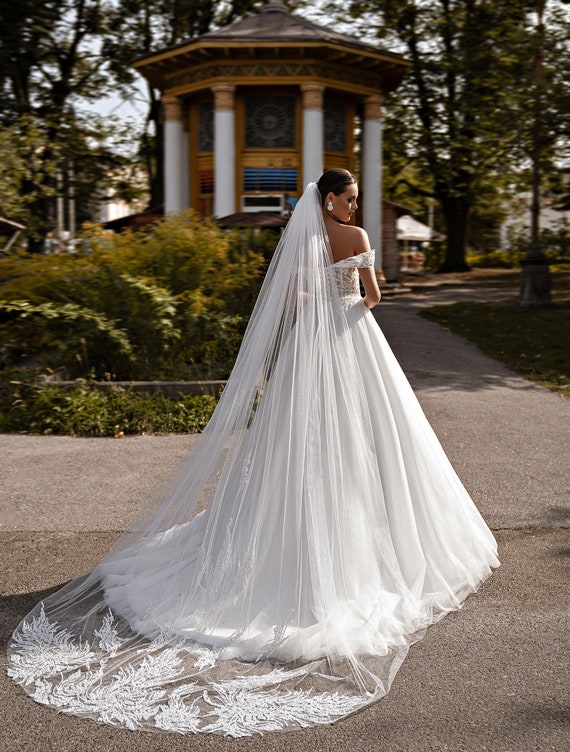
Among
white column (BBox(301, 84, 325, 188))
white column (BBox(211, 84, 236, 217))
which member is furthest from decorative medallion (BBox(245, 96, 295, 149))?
white column (BBox(301, 84, 325, 188))

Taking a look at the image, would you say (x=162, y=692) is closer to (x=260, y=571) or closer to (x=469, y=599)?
(x=260, y=571)

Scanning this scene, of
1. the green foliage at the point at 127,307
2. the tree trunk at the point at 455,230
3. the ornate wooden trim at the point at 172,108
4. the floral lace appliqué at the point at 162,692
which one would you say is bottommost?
the floral lace appliqué at the point at 162,692

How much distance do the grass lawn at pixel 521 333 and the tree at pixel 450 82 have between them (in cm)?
765

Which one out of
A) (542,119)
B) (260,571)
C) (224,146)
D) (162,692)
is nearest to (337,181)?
(260,571)

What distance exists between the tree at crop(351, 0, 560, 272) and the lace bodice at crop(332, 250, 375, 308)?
2129 centimetres

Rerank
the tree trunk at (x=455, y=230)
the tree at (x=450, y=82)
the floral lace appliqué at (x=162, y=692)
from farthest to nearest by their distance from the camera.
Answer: the tree trunk at (x=455, y=230)
the tree at (x=450, y=82)
the floral lace appliqué at (x=162, y=692)

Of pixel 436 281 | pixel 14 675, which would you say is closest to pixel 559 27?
pixel 436 281

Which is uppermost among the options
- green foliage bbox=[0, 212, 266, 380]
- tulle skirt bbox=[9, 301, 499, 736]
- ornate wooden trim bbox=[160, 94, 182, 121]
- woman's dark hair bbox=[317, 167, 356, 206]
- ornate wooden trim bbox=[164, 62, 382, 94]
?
ornate wooden trim bbox=[164, 62, 382, 94]

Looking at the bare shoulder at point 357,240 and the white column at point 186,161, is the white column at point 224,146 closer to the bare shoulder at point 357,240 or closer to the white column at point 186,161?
the white column at point 186,161

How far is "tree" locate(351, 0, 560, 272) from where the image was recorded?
2502 cm

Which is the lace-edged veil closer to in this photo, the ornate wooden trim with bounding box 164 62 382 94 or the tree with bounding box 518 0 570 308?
the tree with bounding box 518 0 570 308

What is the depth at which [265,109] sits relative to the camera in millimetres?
19531

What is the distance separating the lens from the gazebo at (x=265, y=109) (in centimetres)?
1878

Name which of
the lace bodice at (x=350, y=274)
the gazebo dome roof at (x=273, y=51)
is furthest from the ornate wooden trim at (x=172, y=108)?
the lace bodice at (x=350, y=274)
